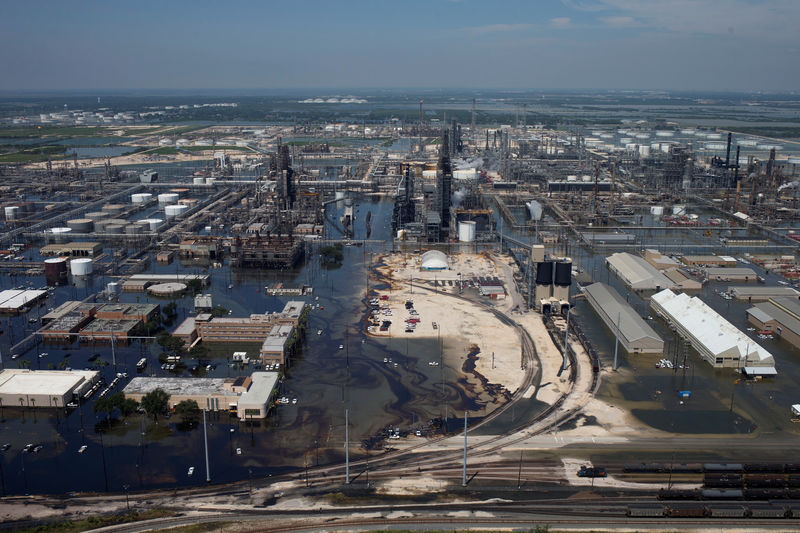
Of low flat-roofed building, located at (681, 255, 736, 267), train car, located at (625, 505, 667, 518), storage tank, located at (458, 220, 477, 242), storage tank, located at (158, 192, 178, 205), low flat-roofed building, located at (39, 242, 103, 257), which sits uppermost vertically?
storage tank, located at (158, 192, 178, 205)

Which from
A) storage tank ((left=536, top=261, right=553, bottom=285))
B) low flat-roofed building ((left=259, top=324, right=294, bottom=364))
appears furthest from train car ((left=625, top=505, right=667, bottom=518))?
storage tank ((left=536, top=261, right=553, bottom=285))

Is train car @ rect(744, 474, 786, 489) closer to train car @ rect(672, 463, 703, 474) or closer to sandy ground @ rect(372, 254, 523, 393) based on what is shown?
train car @ rect(672, 463, 703, 474)

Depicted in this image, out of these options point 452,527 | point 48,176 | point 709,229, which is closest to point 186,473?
point 452,527

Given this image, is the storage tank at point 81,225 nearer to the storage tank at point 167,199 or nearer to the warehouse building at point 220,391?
the storage tank at point 167,199

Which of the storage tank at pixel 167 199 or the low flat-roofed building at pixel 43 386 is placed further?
the storage tank at pixel 167 199

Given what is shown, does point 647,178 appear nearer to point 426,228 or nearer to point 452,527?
point 426,228

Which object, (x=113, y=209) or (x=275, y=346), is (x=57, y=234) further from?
(x=275, y=346)

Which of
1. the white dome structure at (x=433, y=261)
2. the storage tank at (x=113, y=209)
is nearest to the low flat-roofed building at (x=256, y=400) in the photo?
the white dome structure at (x=433, y=261)
